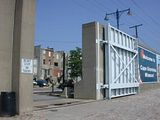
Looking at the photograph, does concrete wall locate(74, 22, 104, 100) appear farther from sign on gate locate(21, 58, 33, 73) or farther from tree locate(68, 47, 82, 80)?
tree locate(68, 47, 82, 80)

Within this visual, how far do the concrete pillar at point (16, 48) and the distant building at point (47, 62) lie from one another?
7980cm

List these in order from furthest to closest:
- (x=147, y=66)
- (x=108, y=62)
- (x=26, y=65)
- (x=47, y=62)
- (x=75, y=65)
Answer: (x=47, y=62) < (x=75, y=65) < (x=147, y=66) < (x=108, y=62) < (x=26, y=65)

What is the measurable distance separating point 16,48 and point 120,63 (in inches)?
547

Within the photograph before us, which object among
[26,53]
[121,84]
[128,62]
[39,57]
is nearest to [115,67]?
[121,84]

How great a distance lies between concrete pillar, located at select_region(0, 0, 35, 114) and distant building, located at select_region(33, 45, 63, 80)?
79.8 meters

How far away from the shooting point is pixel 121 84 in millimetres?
28344

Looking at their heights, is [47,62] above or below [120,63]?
above

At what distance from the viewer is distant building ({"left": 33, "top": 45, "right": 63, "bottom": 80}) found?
9838cm

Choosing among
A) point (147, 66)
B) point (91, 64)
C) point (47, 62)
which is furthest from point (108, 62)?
point (47, 62)

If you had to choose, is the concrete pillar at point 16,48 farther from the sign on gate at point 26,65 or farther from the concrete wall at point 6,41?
the sign on gate at point 26,65

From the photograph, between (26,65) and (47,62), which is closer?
(26,65)

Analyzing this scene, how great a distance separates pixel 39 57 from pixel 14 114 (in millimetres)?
83171

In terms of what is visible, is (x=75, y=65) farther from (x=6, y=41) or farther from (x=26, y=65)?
(x=6, y=41)

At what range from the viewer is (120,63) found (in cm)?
2867
